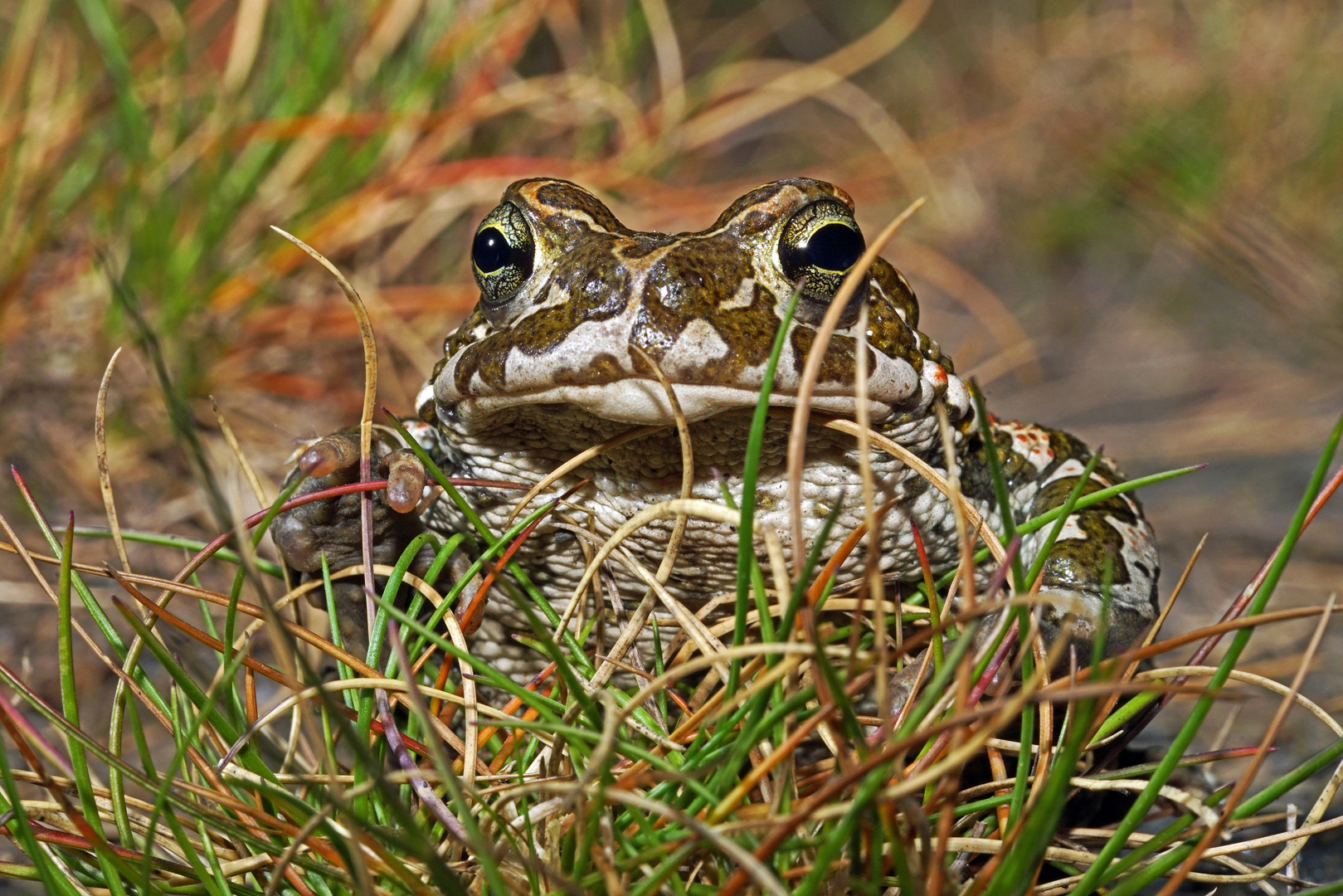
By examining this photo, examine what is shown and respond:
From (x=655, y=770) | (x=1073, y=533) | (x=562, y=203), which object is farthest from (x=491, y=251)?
(x=1073, y=533)

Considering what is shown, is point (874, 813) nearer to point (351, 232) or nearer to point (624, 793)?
point (624, 793)

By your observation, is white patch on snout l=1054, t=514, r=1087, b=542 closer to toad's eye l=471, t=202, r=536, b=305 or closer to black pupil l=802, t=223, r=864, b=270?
black pupil l=802, t=223, r=864, b=270

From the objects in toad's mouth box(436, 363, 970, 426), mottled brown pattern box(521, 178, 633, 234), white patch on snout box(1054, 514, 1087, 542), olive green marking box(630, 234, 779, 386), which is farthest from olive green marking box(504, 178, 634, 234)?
white patch on snout box(1054, 514, 1087, 542)

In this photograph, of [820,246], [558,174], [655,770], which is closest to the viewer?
[655,770]

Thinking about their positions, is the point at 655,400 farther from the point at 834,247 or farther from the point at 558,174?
the point at 558,174

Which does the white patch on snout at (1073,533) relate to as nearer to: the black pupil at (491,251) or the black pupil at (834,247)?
the black pupil at (834,247)

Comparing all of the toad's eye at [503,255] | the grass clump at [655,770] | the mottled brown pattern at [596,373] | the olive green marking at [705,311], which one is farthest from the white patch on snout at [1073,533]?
the toad's eye at [503,255]

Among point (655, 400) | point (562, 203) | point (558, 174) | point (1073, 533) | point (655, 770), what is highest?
point (558, 174)
